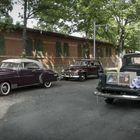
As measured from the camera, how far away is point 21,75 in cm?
1388

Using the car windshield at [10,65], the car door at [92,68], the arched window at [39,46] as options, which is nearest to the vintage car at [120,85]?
the car windshield at [10,65]

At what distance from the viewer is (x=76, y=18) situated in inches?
1007

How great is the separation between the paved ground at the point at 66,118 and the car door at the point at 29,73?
1664 mm

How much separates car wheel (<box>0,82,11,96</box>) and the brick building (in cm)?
781

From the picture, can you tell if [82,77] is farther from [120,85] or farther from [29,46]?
[120,85]

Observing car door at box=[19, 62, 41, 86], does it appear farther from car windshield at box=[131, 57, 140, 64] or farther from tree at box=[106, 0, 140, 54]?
tree at box=[106, 0, 140, 54]

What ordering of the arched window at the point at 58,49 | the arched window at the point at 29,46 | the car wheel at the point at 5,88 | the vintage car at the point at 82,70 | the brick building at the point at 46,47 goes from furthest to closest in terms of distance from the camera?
the arched window at the point at 58,49 → the arched window at the point at 29,46 → the brick building at the point at 46,47 → the vintage car at the point at 82,70 → the car wheel at the point at 5,88

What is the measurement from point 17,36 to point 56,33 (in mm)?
5072

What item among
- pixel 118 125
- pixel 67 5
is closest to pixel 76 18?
pixel 67 5

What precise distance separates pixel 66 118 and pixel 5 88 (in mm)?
5304

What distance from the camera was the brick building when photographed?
23062 mm

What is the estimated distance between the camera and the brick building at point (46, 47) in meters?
23.1

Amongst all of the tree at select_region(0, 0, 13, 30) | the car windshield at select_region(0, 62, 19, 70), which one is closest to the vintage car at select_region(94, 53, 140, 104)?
the car windshield at select_region(0, 62, 19, 70)

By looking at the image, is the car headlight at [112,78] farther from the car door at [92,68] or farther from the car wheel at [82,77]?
the car door at [92,68]
